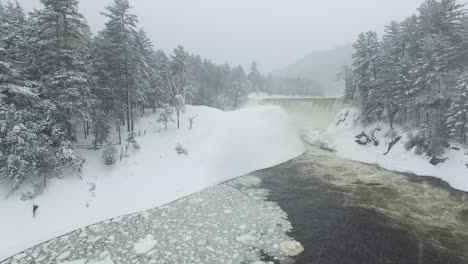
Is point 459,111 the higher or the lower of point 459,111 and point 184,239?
the higher

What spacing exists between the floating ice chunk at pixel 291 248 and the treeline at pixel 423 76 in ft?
61.9

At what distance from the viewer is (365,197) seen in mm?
18547

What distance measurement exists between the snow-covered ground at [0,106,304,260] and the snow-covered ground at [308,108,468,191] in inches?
236

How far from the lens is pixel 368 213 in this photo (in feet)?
52.4

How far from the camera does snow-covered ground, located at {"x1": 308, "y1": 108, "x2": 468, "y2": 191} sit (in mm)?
22794

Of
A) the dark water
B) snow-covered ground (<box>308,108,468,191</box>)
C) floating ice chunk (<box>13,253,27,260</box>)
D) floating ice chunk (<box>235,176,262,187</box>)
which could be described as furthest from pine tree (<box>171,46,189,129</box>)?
floating ice chunk (<box>13,253,27,260</box>)

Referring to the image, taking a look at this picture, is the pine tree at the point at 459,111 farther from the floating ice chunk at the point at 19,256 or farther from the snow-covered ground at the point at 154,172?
the floating ice chunk at the point at 19,256

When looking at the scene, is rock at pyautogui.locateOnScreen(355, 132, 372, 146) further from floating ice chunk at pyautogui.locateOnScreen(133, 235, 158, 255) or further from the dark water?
floating ice chunk at pyautogui.locateOnScreen(133, 235, 158, 255)

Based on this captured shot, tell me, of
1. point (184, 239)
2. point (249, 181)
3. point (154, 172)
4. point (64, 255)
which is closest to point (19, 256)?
point (64, 255)

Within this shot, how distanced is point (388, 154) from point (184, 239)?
23.2 m

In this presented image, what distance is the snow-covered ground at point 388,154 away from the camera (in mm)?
22794

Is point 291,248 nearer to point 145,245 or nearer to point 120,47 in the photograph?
point 145,245

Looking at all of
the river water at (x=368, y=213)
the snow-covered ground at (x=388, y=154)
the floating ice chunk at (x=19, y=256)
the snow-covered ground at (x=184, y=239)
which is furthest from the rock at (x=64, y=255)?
the snow-covered ground at (x=388, y=154)

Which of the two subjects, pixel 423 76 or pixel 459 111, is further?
pixel 423 76
